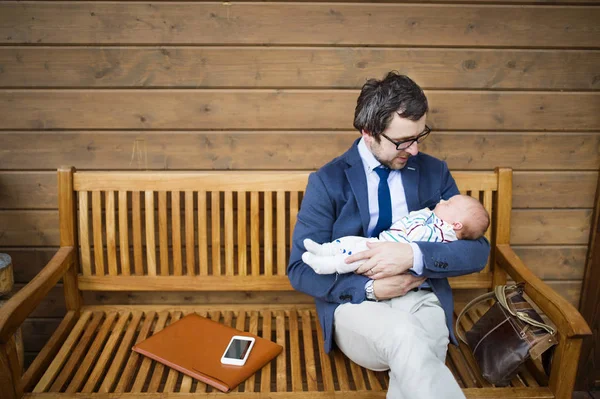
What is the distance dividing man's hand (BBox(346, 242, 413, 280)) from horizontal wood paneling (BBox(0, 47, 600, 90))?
0.92m

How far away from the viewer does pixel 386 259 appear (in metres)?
1.90

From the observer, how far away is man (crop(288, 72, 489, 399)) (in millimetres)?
1872

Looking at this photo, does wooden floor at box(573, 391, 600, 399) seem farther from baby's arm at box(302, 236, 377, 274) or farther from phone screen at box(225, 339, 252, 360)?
phone screen at box(225, 339, 252, 360)

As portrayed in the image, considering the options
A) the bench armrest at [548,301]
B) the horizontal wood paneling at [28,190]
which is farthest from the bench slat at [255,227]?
the bench armrest at [548,301]

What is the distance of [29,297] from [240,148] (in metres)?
1.13

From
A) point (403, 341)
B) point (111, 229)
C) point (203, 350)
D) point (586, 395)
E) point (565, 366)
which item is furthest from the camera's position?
point (586, 395)

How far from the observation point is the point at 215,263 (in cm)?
244

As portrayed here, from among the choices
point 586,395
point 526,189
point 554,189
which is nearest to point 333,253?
point 526,189

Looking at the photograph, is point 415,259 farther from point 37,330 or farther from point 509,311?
point 37,330

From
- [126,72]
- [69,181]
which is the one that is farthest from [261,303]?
[126,72]

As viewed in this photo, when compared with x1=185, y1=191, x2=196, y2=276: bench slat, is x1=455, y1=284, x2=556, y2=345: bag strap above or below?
below

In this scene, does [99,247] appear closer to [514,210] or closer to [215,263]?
[215,263]

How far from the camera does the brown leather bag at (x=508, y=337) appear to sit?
1.87m

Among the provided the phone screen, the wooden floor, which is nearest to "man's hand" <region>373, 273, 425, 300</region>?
→ the phone screen
